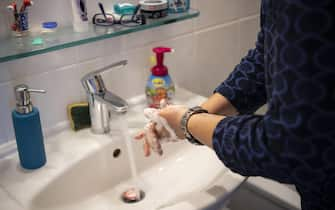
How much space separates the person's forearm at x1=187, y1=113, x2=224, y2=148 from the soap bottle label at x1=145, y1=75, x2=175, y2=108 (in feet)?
1.26

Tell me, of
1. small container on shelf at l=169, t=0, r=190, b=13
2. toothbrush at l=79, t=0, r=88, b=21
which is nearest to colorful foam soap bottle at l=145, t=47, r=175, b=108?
small container on shelf at l=169, t=0, r=190, b=13

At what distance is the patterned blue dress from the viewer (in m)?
0.56

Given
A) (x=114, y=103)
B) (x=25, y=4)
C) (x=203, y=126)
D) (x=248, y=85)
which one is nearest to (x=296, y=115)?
(x=203, y=126)

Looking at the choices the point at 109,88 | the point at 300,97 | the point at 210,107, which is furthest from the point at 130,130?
the point at 300,97

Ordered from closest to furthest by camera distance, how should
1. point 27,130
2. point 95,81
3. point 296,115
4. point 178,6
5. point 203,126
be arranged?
point 296,115
point 203,126
point 27,130
point 95,81
point 178,6

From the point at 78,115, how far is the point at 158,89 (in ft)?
0.72

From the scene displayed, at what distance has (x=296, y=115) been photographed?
23.4 inches

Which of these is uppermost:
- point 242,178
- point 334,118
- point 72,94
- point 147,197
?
point 334,118

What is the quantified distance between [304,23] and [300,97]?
97 mm

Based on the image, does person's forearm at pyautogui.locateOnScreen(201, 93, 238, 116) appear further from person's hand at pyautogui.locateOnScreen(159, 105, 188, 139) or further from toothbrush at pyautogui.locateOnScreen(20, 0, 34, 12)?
toothbrush at pyautogui.locateOnScreen(20, 0, 34, 12)

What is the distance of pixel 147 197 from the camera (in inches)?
41.2

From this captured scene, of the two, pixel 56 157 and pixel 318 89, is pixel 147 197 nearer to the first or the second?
pixel 56 157

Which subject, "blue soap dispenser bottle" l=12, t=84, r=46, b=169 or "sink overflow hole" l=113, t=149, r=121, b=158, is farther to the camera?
"sink overflow hole" l=113, t=149, r=121, b=158

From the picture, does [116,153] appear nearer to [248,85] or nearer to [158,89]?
[158,89]
